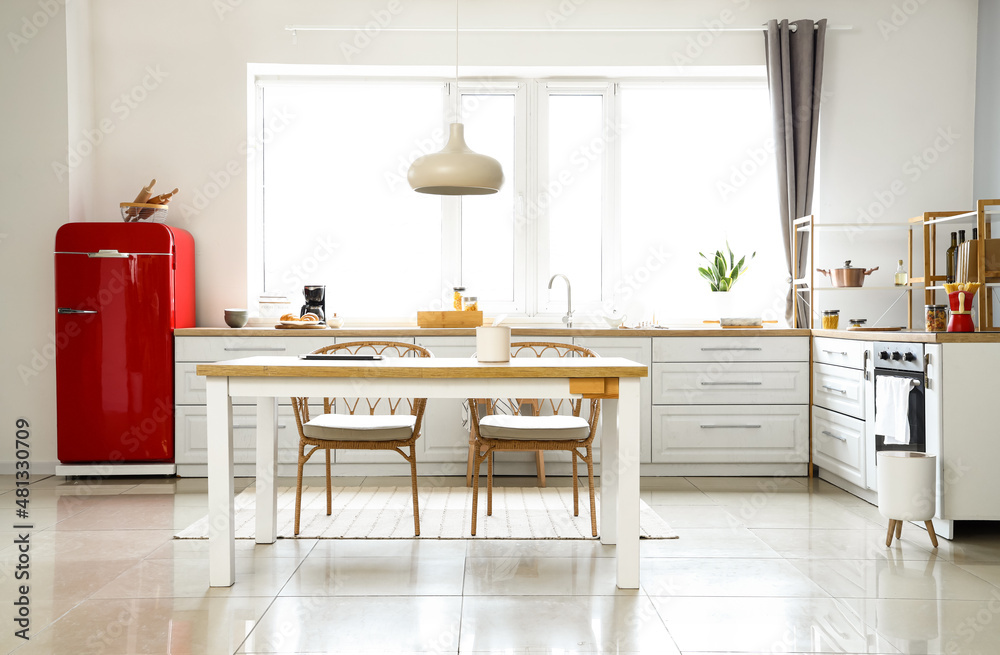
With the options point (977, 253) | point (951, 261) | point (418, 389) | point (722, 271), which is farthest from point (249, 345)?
point (951, 261)

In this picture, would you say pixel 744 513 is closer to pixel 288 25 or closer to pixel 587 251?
pixel 587 251

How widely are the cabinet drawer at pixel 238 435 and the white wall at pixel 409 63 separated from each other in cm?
73

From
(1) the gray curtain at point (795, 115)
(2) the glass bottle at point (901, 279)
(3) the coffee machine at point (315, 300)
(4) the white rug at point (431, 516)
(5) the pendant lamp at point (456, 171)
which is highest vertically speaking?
(1) the gray curtain at point (795, 115)

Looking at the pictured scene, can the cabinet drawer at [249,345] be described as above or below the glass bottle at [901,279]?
below

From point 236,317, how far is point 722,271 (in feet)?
10.1

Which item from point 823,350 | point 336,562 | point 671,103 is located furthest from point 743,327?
point 336,562

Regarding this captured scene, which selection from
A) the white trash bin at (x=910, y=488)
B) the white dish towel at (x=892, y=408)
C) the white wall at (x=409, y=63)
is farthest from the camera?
the white wall at (x=409, y=63)

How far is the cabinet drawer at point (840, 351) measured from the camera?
3881 mm

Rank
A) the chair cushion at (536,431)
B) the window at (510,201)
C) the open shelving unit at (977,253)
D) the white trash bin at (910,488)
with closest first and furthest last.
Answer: the white trash bin at (910,488) < the chair cushion at (536,431) < the open shelving unit at (977,253) < the window at (510,201)

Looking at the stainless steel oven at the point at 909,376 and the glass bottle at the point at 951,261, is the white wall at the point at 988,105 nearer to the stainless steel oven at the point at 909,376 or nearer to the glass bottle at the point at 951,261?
the glass bottle at the point at 951,261

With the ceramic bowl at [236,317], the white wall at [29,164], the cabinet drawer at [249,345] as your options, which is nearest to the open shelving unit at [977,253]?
the cabinet drawer at [249,345]

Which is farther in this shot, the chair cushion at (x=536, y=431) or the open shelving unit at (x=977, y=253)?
the open shelving unit at (x=977, y=253)

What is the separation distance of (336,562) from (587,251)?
297cm

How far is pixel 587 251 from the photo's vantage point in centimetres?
524
